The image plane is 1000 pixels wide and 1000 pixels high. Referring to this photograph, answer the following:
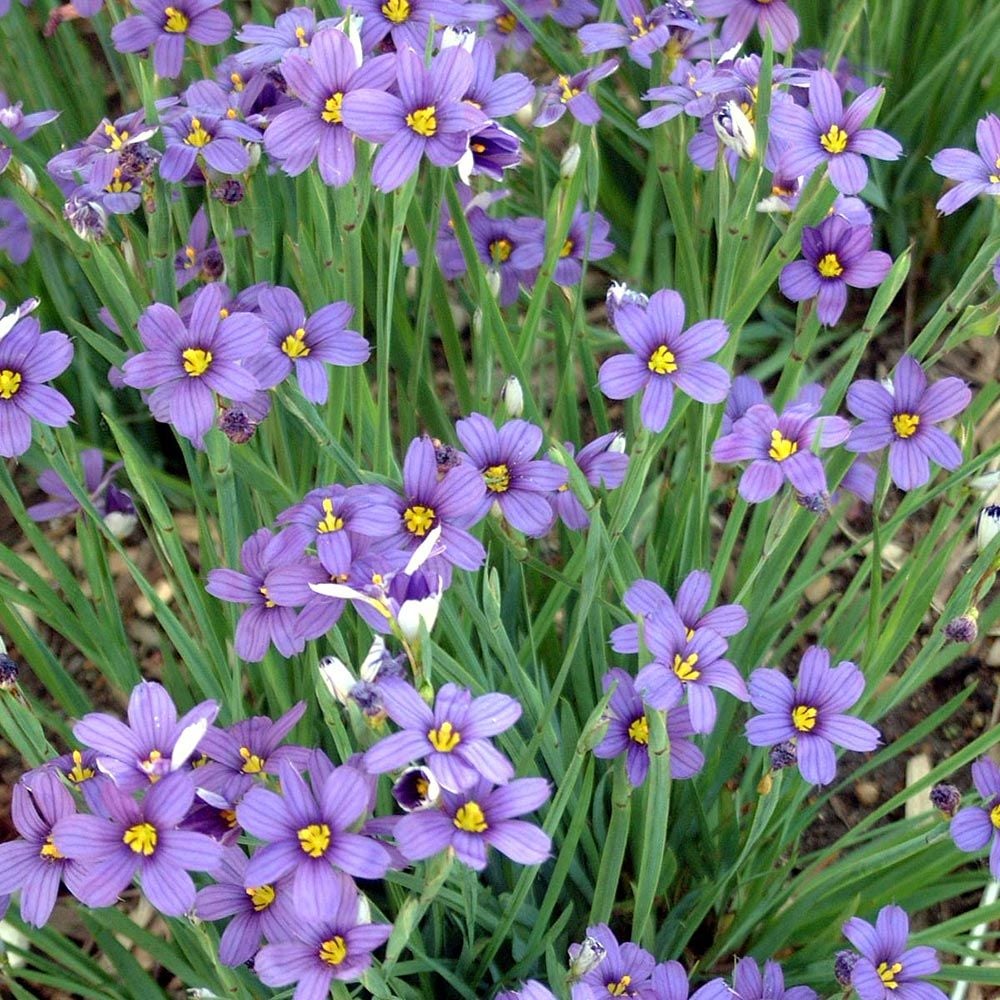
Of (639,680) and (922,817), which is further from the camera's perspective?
(922,817)

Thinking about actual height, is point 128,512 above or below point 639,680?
below

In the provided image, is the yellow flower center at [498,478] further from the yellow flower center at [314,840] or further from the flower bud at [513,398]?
the yellow flower center at [314,840]

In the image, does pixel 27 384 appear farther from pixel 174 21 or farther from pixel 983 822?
pixel 983 822

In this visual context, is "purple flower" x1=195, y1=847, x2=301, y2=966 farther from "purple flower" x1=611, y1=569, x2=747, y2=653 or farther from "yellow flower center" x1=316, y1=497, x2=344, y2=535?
"purple flower" x1=611, y1=569, x2=747, y2=653

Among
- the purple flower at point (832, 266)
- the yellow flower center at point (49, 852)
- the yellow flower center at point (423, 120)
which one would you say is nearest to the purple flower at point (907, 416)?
the purple flower at point (832, 266)

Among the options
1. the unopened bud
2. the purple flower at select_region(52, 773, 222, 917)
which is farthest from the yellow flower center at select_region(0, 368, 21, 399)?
the unopened bud

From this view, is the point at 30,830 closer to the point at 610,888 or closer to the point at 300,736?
the point at 300,736

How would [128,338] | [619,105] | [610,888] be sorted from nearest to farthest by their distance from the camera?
[610,888], [128,338], [619,105]

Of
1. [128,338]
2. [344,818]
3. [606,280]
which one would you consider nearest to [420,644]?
[344,818]
